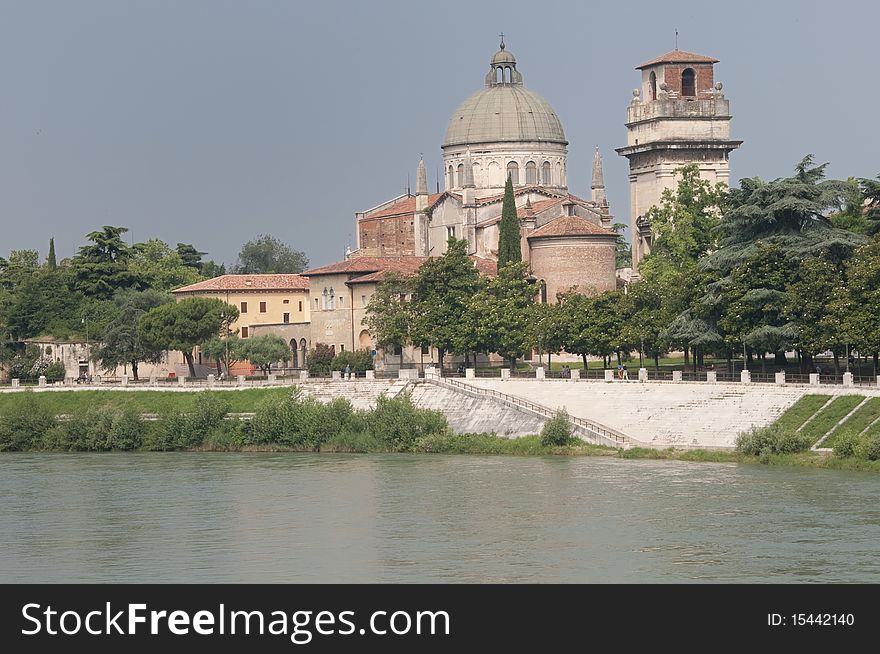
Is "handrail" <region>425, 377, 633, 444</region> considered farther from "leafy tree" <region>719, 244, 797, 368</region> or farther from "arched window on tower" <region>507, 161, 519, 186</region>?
"arched window on tower" <region>507, 161, 519, 186</region>

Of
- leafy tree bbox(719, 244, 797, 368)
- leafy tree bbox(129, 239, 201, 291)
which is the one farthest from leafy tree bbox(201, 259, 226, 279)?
leafy tree bbox(719, 244, 797, 368)

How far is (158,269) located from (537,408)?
167 ft

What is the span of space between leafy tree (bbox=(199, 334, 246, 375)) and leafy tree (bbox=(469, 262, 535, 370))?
15704mm

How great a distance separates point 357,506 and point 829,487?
11.7m

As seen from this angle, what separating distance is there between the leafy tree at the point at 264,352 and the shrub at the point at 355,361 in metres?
5.62

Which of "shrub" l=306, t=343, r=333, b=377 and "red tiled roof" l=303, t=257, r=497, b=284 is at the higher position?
"red tiled roof" l=303, t=257, r=497, b=284

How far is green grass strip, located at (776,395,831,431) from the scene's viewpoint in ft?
178

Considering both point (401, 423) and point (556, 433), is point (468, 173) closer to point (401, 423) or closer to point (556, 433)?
point (401, 423)

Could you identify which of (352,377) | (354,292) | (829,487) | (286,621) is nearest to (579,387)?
(352,377)

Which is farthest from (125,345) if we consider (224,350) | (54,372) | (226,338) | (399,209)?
(399,209)

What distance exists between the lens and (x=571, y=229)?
8419 cm

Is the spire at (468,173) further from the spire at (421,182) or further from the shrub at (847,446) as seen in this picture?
the shrub at (847,446)

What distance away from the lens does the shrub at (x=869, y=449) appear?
5034 cm

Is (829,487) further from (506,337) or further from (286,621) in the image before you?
(506,337)
